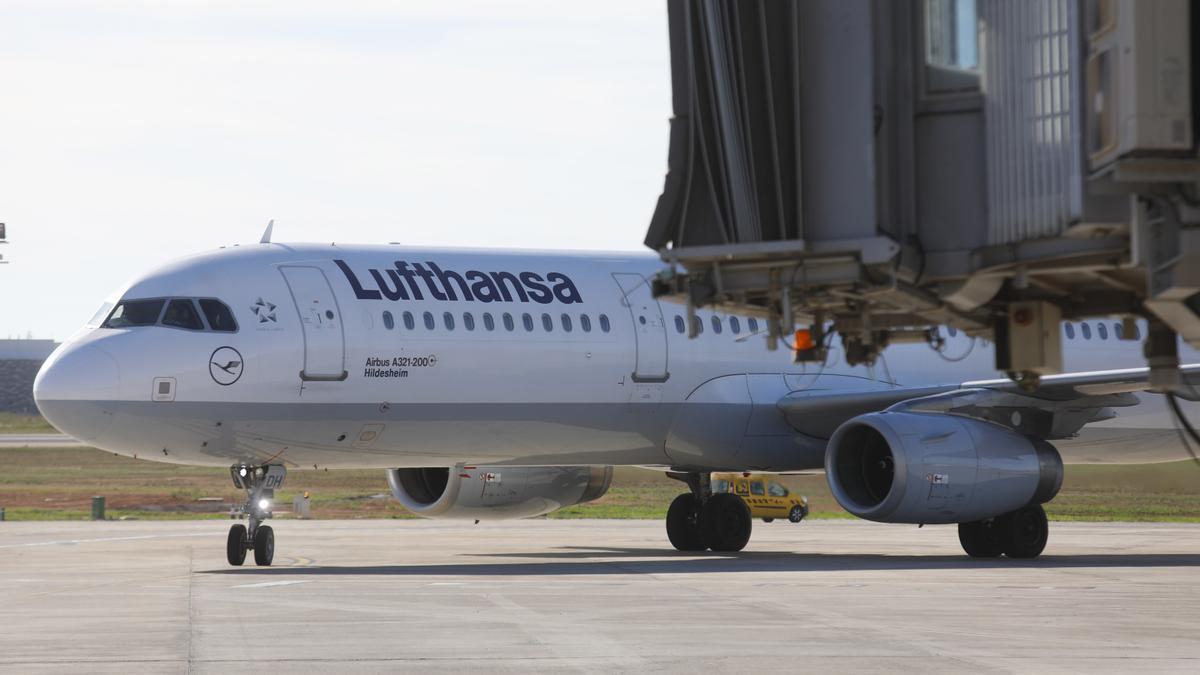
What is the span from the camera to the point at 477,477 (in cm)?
2255

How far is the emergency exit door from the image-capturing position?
21.1 m

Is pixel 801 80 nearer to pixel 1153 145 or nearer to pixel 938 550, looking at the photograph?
pixel 1153 145

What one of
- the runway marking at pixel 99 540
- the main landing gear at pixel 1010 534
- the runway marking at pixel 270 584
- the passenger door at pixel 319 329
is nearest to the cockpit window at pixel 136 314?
the passenger door at pixel 319 329

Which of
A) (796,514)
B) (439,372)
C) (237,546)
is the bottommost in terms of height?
(796,514)

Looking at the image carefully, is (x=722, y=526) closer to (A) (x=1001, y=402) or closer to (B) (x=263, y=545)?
(A) (x=1001, y=402)

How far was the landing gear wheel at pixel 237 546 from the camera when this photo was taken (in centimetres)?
1866

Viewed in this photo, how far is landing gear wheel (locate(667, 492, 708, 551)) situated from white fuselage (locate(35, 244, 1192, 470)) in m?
1.91

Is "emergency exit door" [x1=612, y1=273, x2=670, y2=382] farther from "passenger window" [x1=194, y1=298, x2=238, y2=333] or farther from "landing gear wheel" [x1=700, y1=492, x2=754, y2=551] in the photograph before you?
"passenger window" [x1=194, y1=298, x2=238, y2=333]

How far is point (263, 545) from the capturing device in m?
18.6

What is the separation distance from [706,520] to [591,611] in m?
10.8

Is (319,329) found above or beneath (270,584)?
above

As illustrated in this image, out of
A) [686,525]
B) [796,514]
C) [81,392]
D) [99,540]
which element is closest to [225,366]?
[81,392]

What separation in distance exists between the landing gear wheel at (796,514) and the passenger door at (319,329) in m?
22.2

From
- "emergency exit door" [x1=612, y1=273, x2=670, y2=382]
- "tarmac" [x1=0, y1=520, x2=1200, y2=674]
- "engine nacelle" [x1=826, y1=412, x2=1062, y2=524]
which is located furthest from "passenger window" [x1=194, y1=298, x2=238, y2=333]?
"engine nacelle" [x1=826, y1=412, x2=1062, y2=524]
